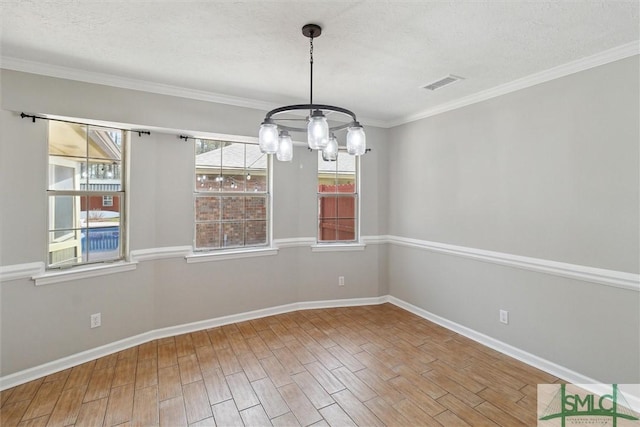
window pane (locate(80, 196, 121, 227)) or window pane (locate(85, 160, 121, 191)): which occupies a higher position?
window pane (locate(85, 160, 121, 191))

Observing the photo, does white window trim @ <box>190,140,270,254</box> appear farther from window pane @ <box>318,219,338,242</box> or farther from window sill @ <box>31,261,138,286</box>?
window pane @ <box>318,219,338,242</box>

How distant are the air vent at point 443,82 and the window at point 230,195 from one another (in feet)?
6.81

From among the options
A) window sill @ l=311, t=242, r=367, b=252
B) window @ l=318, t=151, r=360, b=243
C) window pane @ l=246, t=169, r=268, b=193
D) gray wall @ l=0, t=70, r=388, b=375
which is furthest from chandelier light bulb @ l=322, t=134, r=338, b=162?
window sill @ l=311, t=242, r=367, b=252

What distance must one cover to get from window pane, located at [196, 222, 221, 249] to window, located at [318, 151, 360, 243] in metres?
1.36

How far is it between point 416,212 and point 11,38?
13.5 feet

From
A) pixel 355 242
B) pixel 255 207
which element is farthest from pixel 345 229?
pixel 255 207

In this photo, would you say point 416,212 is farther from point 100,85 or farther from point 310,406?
point 100,85

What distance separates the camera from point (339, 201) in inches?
173

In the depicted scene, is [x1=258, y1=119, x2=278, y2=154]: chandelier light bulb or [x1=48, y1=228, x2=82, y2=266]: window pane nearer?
[x1=258, y1=119, x2=278, y2=154]: chandelier light bulb

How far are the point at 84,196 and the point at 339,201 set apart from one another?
114 inches

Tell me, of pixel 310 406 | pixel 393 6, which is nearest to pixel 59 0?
pixel 393 6

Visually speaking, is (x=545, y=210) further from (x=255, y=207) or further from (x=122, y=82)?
(x=122, y=82)

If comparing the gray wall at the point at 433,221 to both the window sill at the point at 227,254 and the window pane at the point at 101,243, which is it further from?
the window pane at the point at 101,243

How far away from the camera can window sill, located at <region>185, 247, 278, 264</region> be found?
3471mm
